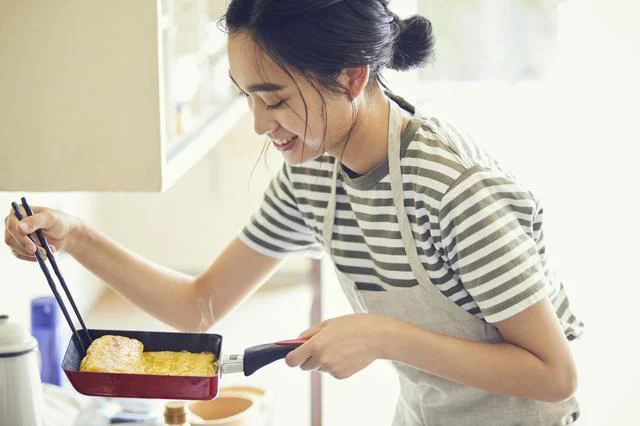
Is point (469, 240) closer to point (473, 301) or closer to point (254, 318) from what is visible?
point (473, 301)

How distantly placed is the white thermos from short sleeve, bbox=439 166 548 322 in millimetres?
549

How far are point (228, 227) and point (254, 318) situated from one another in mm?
720

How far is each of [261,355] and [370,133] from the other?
371mm

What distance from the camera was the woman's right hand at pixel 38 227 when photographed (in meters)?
1.10

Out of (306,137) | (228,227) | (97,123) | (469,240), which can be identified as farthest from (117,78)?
(228,227)

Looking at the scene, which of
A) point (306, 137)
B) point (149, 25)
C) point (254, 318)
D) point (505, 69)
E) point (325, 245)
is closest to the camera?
point (149, 25)

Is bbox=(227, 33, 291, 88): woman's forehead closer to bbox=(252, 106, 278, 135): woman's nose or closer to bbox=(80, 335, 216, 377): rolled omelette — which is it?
bbox=(252, 106, 278, 135): woman's nose

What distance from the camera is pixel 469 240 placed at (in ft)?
3.56

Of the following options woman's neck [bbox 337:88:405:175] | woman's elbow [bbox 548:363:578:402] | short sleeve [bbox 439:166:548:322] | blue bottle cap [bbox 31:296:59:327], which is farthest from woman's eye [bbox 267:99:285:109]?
blue bottle cap [bbox 31:296:59:327]

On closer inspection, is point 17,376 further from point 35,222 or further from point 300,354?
point 300,354

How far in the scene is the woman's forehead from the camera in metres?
1.08

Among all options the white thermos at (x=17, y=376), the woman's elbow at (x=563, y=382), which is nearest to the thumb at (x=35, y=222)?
the white thermos at (x=17, y=376)

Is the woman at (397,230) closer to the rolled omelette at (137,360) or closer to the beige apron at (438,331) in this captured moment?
the beige apron at (438,331)

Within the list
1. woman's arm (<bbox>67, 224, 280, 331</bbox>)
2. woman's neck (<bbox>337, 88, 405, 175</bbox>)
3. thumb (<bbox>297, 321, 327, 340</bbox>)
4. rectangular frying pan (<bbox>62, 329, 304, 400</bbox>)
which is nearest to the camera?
rectangular frying pan (<bbox>62, 329, 304, 400</bbox>)
